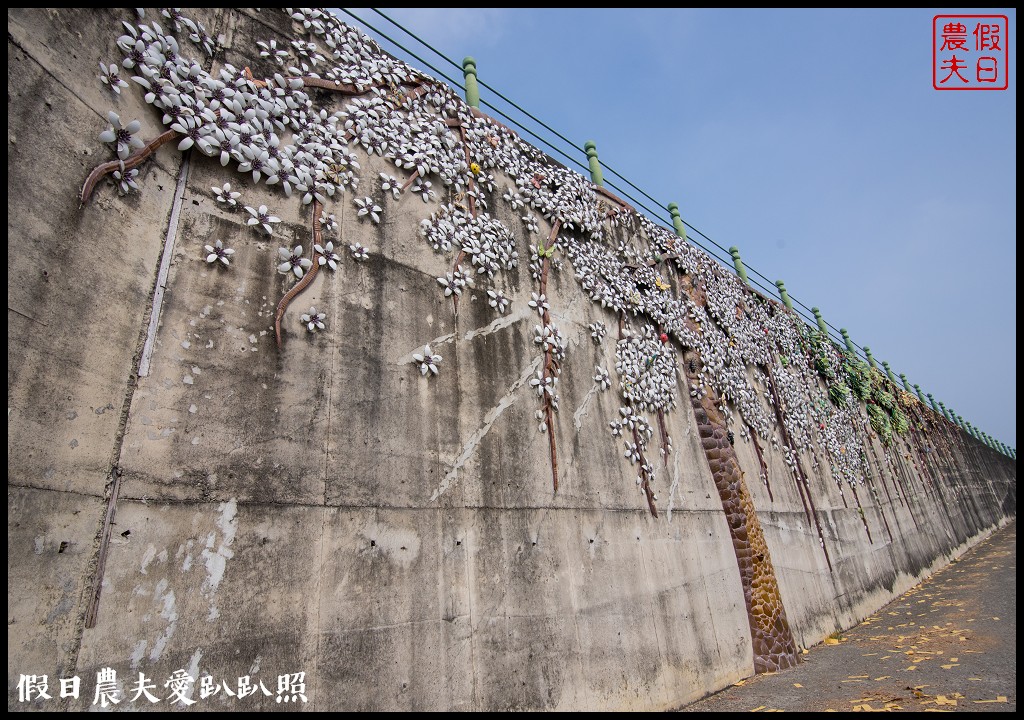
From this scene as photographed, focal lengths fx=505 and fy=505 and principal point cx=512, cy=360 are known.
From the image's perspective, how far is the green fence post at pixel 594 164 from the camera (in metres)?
6.09

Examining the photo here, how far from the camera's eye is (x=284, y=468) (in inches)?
104

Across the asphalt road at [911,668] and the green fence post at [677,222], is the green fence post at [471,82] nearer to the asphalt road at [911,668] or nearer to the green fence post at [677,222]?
the green fence post at [677,222]

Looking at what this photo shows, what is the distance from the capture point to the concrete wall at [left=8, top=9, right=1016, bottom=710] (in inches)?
83.0

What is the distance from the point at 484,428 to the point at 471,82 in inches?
136

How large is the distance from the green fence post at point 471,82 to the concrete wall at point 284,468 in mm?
1626

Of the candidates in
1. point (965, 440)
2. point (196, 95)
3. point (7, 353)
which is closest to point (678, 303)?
point (196, 95)

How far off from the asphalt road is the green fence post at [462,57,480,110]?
5441 millimetres

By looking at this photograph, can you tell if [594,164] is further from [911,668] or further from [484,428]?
[911,668]

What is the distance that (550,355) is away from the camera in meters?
4.22

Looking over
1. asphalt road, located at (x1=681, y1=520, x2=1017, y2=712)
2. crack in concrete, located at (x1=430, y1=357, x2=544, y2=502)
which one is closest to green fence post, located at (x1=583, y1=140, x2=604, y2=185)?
crack in concrete, located at (x1=430, y1=357, x2=544, y2=502)

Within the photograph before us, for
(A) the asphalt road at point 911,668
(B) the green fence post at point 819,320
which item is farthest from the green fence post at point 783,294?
(A) the asphalt road at point 911,668

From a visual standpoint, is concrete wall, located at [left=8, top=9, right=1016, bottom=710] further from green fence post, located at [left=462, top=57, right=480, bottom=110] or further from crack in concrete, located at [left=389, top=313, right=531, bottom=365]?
green fence post, located at [left=462, top=57, right=480, bottom=110]

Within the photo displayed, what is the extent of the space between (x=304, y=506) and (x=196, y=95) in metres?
2.40

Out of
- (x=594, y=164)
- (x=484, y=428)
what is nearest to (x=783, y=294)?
(x=594, y=164)
